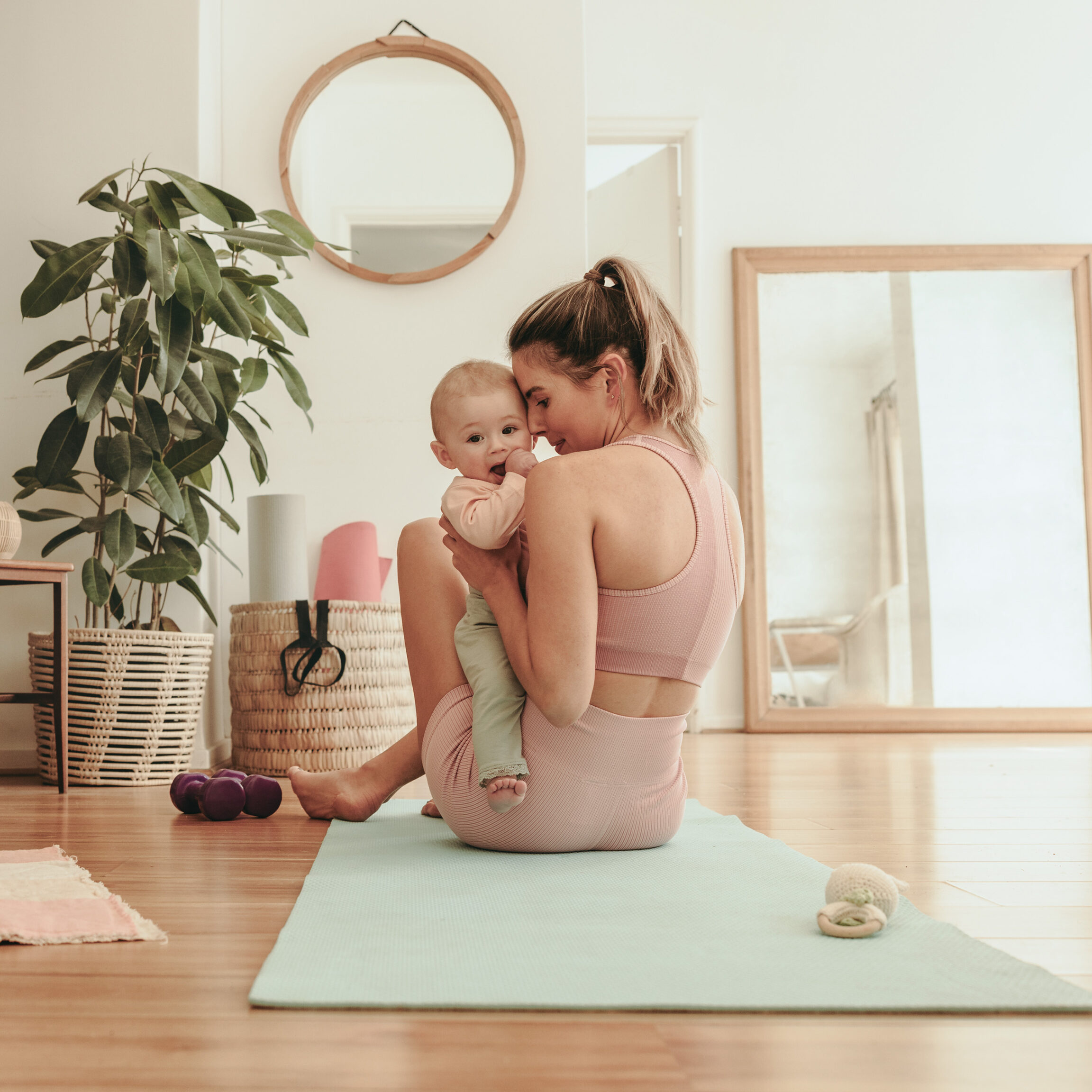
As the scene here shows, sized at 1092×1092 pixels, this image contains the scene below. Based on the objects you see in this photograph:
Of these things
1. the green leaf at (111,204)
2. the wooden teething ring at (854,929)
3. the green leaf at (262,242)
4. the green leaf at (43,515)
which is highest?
the green leaf at (111,204)

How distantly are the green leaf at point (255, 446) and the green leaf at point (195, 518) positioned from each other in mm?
180

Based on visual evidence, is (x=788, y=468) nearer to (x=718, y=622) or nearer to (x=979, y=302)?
(x=979, y=302)

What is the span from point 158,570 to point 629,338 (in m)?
1.43

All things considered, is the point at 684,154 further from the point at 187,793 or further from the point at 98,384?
the point at 187,793

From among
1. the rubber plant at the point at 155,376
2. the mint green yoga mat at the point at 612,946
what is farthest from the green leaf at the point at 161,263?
the mint green yoga mat at the point at 612,946

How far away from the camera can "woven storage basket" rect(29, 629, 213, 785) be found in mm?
2322

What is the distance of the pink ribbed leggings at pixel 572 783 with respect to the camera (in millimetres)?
1349

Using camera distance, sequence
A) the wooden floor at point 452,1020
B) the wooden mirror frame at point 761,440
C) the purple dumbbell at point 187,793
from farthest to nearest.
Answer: the wooden mirror frame at point 761,440 → the purple dumbbell at point 187,793 → the wooden floor at point 452,1020

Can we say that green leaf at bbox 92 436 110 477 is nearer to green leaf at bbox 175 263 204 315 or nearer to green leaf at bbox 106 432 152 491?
green leaf at bbox 106 432 152 491

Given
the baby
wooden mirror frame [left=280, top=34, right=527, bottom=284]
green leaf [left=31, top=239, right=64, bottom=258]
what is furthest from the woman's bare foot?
wooden mirror frame [left=280, top=34, right=527, bottom=284]

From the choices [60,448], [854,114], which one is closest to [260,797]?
[60,448]

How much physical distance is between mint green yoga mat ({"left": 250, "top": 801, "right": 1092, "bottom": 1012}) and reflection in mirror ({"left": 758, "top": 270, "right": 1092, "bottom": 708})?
104 inches

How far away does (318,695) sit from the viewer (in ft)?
8.16

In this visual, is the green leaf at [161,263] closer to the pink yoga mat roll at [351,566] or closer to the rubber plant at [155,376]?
the rubber plant at [155,376]
